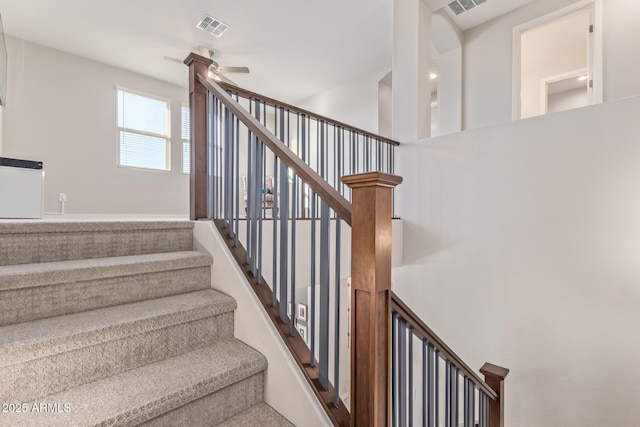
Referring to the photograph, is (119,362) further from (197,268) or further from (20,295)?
(197,268)

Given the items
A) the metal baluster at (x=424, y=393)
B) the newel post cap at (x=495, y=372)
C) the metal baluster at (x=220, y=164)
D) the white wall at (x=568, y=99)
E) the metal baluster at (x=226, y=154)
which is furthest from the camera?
the white wall at (x=568, y=99)

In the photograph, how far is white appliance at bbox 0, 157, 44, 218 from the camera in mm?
2555

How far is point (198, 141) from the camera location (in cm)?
188

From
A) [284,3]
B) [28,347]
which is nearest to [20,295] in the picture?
[28,347]

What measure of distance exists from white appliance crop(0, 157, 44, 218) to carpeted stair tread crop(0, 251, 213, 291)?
1770 mm

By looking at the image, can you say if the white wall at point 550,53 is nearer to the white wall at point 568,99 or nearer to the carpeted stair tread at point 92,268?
the white wall at point 568,99

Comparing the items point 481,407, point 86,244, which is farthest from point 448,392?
point 86,244

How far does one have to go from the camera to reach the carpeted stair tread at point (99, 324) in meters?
0.99

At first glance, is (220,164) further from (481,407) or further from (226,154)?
(481,407)

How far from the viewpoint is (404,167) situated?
3.47 m

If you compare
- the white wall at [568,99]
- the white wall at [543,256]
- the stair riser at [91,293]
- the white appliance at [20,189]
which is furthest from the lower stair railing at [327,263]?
the white wall at [568,99]

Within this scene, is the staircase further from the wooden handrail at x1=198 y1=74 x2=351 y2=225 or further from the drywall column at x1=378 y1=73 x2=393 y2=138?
the drywall column at x1=378 y1=73 x2=393 y2=138

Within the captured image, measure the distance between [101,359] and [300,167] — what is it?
985 millimetres

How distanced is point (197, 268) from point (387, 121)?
4518mm
